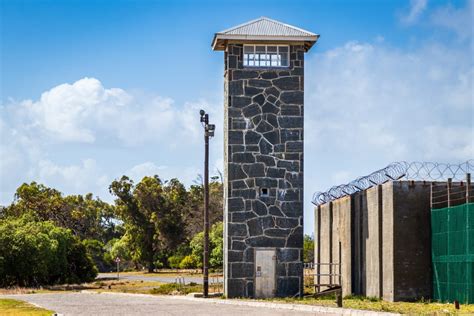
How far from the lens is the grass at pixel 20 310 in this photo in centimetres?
2449

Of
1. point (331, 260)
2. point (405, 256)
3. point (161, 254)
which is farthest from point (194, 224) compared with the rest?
point (405, 256)

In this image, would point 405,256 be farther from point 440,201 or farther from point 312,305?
point 312,305

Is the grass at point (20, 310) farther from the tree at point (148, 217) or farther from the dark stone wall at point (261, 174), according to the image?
the tree at point (148, 217)

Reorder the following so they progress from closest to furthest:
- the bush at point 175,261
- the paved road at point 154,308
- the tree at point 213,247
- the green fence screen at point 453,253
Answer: the paved road at point 154,308 → the green fence screen at point 453,253 → the tree at point 213,247 → the bush at point 175,261

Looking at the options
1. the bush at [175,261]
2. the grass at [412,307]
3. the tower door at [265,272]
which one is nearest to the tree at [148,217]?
the bush at [175,261]

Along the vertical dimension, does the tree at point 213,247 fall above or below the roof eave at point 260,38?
below

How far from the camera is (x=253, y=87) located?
115 feet

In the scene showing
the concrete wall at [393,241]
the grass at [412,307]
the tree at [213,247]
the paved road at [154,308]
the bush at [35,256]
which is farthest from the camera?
the tree at [213,247]

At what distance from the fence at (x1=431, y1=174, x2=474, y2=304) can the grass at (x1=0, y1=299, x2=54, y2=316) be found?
41.3 feet

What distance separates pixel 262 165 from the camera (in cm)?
3472

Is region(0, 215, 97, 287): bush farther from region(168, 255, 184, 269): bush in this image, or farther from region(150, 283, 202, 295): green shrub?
region(168, 255, 184, 269): bush

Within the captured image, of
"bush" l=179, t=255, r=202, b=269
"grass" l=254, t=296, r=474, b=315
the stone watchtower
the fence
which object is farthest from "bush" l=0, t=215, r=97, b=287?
the fence

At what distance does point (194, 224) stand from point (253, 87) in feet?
185

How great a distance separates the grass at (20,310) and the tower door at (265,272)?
9.58 meters
